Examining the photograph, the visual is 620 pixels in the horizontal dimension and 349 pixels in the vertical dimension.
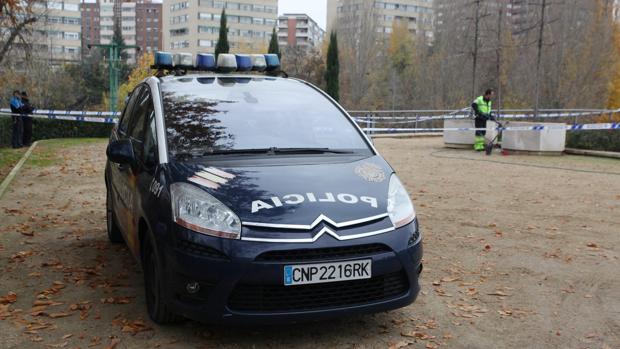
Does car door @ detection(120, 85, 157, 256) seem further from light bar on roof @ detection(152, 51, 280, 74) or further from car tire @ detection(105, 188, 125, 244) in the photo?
car tire @ detection(105, 188, 125, 244)

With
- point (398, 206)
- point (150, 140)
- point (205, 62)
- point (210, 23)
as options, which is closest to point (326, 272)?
point (398, 206)

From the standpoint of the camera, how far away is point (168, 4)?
365 ft

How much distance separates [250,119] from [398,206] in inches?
55.4

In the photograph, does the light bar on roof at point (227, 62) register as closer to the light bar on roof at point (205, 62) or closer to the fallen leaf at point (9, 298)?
the light bar on roof at point (205, 62)

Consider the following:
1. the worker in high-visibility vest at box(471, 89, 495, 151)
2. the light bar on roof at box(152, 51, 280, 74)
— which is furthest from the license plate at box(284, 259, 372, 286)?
the worker in high-visibility vest at box(471, 89, 495, 151)

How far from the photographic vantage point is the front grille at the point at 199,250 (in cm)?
355

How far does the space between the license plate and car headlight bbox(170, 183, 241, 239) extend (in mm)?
378

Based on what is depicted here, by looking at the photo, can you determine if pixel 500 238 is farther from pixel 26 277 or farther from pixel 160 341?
pixel 26 277

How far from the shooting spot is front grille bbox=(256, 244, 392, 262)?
353cm

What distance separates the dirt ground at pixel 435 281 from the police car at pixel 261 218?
0.37 m

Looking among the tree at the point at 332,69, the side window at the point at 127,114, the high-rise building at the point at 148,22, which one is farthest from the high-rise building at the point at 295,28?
the side window at the point at 127,114

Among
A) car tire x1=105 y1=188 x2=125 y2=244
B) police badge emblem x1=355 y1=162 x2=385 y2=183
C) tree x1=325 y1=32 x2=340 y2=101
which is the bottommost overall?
car tire x1=105 y1=188 x2=125 y2=244

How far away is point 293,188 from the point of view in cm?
387

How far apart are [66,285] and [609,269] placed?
4.76 metres
